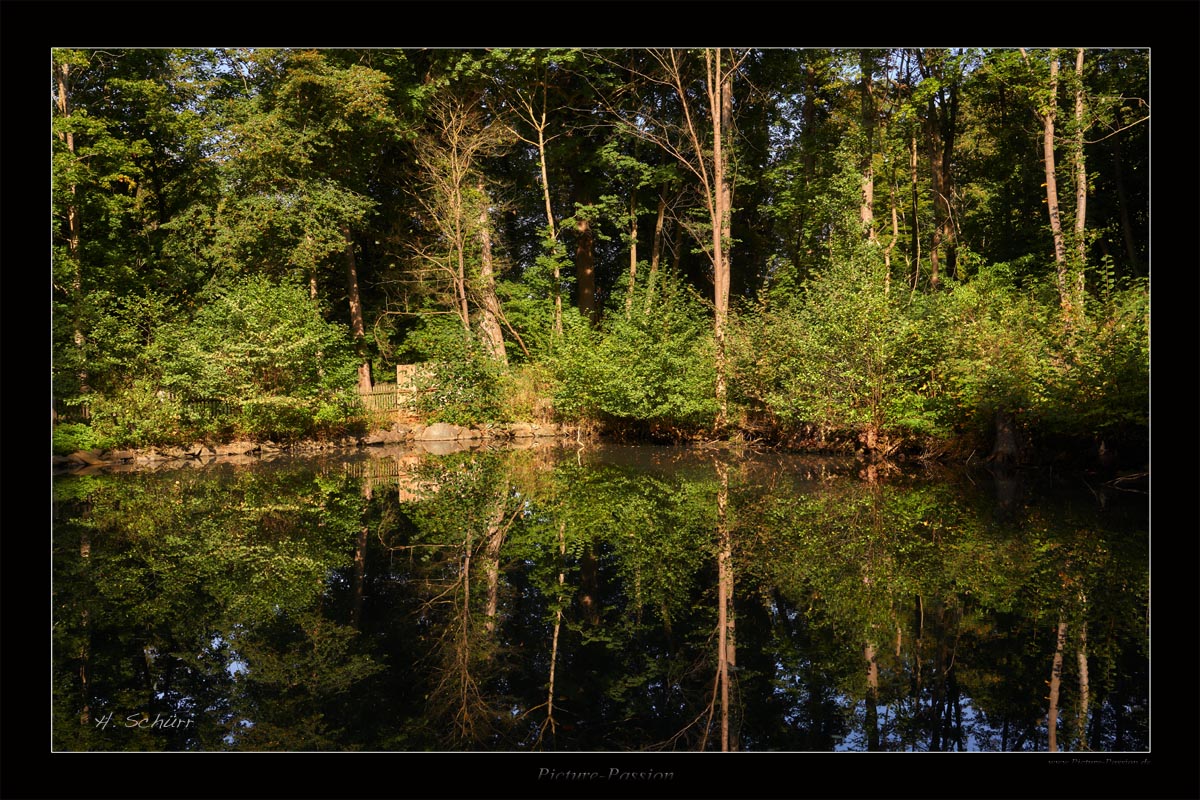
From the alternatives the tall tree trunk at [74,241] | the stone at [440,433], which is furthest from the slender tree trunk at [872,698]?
the stone at [440,433]

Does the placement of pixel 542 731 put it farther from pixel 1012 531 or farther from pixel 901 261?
pixel 901 261

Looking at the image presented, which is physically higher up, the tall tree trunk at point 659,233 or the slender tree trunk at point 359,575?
the tall tree trunk at point 659,233

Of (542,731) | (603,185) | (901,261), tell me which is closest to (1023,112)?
(901,261)

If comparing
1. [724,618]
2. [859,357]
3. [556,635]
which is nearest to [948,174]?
[859,357]

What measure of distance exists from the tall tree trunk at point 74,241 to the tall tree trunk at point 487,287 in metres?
10.2

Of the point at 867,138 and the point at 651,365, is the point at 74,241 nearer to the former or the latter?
the point at 651,365

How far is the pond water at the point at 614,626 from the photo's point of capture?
12.5 ft

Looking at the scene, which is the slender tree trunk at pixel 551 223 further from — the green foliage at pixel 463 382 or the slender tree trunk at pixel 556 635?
the slender tree trunk at pixel 556 635

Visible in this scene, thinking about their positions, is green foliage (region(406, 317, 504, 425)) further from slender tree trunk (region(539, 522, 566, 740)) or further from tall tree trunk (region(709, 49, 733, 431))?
slender tree trunk (region(539, 522, 566, 740))

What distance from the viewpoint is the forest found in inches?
542

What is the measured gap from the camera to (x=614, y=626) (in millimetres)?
5188

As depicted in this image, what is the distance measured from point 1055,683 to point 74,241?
2113 cm
